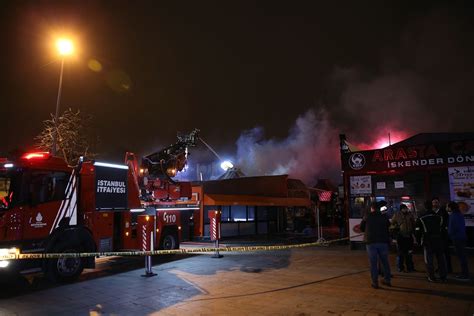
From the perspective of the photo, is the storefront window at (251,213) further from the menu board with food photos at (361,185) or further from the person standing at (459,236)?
the person standing at (459,236)

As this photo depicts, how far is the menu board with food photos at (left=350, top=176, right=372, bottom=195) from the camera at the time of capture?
1562cm

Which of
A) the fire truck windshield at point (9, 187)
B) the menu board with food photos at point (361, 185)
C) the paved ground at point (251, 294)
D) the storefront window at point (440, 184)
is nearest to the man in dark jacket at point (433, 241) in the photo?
the paved ground at point (251, 294)

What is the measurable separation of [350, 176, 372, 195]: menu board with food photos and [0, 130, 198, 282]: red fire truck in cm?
757

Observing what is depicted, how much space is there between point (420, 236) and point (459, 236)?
832 mm

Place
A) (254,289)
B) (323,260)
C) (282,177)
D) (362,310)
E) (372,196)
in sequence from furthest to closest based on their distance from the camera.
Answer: (282,177)
(372,196)
(323,260)
(254,289)
(362,310)

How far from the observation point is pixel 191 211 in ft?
51.1

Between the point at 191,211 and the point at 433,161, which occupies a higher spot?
the point at 433,161

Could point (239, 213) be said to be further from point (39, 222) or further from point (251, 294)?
point (251, 294)

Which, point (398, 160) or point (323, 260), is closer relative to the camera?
point (323, 260)

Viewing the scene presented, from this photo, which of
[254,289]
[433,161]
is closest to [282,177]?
[433,161]

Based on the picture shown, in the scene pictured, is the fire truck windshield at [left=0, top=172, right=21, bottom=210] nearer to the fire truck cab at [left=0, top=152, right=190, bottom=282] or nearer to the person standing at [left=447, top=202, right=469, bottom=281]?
the fire truck cab at [left=0, top=152, right=190, bottom=282]

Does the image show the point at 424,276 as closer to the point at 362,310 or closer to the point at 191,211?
the point at 362,310

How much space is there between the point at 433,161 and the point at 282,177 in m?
13.8

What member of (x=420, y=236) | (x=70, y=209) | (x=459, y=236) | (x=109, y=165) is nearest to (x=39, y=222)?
(x=70, y=209)
